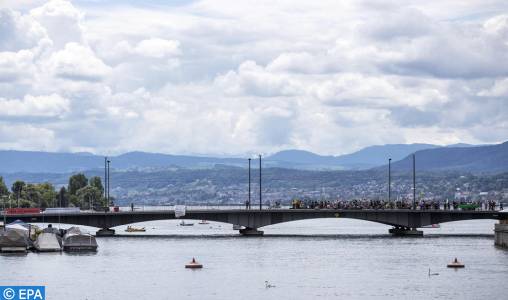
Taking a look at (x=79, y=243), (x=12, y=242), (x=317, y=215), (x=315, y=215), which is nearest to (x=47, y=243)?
(x=79, y=243)

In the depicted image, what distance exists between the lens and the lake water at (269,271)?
348 ft

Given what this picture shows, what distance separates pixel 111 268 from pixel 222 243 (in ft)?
171

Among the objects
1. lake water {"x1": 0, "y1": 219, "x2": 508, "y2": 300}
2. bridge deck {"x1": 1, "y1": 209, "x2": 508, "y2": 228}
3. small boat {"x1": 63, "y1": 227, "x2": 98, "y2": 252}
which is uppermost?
bridge deck {"x1": 1, "y1": 209, "x2": 508, "y2": 228}

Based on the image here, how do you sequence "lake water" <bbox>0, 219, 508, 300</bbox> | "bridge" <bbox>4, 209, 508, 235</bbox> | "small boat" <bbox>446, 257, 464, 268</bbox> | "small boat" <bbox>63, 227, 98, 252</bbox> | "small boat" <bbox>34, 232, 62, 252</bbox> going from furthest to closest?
"bridge" <bbox>4, 209, 508, 235</bbox>
"small boat" <bbox>63, 227, 98, 252</bbox>
"small boat" <bbox>34, 232, 62, 252</bbox>
"small boat" <bbox>446, 257, 464, 268</bbox>
"lake water" <bbox>0, 219, 508, 300</bbox>

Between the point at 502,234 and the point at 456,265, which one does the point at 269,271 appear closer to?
the point at 456,265

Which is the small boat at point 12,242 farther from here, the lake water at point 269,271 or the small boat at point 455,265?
the small boat at point 455,265

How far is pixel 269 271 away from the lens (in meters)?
128

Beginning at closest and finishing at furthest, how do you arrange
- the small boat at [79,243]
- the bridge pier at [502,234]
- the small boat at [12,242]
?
the small boat at [12,242] < the small boat at [79,243] < the bridge pier at [502,234]

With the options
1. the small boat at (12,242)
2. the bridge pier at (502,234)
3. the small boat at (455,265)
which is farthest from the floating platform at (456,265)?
the small boat at (12,242)

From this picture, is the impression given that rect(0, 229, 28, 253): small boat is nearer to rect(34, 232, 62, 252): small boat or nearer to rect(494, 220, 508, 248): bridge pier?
rect(34, 232, 62, 252): small boat

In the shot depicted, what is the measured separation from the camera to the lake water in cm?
10594

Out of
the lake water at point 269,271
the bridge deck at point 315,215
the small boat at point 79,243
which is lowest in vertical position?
the lake water at point 269,271

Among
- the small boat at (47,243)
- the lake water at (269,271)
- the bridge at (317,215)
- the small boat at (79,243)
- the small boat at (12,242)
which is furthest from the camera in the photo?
the bridge at (317,215)

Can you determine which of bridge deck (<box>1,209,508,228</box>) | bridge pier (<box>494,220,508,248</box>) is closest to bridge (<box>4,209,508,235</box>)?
bridge deck (<box>1,209,508,228</box>)
